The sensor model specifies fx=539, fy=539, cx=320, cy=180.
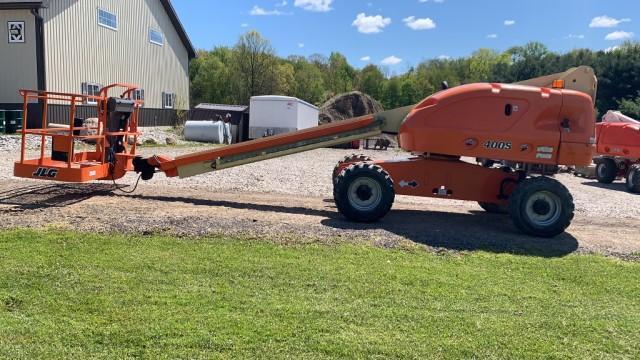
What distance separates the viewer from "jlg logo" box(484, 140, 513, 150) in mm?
8367

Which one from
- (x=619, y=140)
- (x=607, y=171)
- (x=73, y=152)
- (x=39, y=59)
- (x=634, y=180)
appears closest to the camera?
(x=73, y=152)

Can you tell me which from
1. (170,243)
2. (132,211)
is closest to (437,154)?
(170,243)

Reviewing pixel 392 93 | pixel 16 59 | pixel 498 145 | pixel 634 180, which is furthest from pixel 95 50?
pixel 392 93

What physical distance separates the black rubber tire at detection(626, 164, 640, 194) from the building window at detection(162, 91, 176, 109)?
2979 centimetres

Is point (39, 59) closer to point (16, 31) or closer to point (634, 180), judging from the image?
point (16, 31)

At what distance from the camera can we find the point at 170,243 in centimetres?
683

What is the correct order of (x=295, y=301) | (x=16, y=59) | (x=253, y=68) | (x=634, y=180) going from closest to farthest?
(x=295, y=301), (x=634, y=180), (x=16, y=59), (x=253, y=68)

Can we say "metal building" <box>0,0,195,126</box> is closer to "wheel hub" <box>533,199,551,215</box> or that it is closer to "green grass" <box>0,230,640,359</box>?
"green grass" <box>0,230,640,359</box>

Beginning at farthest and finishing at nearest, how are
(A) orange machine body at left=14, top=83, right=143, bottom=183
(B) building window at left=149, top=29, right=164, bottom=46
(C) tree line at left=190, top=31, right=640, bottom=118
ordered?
(C) tree line at left=190, top=31, right=640, bottom=118, (B) building window at left=149, top=29, right=164, bottom=46, (A) orange machine body at left=14, top=83, right=143, bottom=183

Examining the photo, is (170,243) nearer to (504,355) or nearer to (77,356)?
(77,356)

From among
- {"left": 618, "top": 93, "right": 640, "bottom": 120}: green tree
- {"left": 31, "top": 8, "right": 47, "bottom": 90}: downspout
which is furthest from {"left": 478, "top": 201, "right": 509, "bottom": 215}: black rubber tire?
{"left": 618, "top": 93, "right": 640, "bottom": 120}: green tree

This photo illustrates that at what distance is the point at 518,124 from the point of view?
8.33 m

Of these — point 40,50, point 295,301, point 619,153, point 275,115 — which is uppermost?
point 40,50

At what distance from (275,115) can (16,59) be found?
13.5 m
